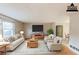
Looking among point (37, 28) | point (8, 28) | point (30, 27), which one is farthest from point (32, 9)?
point (37, 28)

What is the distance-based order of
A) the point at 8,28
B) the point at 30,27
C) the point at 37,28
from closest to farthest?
the point at 8,28, the point at 30,27, the point at 37,28

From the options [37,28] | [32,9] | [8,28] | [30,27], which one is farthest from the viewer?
[37,28]

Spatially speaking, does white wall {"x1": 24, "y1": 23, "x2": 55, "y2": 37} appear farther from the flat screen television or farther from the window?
the window

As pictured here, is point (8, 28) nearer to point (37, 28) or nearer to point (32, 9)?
point (32, 9)

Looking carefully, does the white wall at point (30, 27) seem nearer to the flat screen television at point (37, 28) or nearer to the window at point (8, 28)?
the flat screen television at point (37, 28)

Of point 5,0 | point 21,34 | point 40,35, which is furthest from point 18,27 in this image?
point 5,0

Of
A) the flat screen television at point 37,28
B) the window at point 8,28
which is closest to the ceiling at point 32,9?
the window at point 8,28

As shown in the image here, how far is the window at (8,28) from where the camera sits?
7882mm

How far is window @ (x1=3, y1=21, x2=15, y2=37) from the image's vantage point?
7882 mm

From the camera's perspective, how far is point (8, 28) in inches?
336
